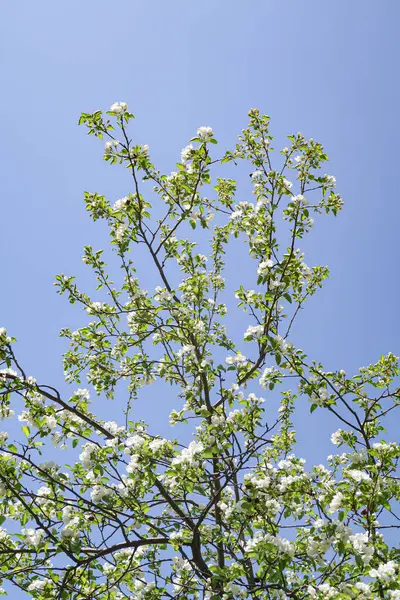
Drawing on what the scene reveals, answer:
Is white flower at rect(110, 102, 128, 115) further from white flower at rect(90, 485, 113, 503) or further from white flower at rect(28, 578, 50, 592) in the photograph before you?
white flower at rect(28, 578, 50, 592)

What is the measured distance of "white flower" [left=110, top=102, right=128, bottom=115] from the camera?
4938 millimetres

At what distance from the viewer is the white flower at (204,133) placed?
4.81 meters

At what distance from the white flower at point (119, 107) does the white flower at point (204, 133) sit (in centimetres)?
78

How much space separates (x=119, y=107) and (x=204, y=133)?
0.88 meters

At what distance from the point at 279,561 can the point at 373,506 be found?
793mm

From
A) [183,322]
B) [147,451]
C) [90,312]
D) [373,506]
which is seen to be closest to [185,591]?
[147,451]

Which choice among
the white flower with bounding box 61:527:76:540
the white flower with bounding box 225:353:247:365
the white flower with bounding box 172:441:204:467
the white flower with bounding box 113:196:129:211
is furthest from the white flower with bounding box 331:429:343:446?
the white flower with bounding box 113:196:129:211

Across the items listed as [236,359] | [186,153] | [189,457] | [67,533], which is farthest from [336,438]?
[186,153]

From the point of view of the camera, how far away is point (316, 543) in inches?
130

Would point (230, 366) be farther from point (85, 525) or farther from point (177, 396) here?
point (85, 525)

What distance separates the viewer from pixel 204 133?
4.83 meters

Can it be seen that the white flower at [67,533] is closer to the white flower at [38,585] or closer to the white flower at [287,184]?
the white flower at [38,585]

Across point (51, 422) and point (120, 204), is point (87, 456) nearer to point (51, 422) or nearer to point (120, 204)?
point (51, 422)

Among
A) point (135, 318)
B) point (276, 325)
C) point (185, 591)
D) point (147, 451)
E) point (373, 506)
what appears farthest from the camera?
point (135, 318)
